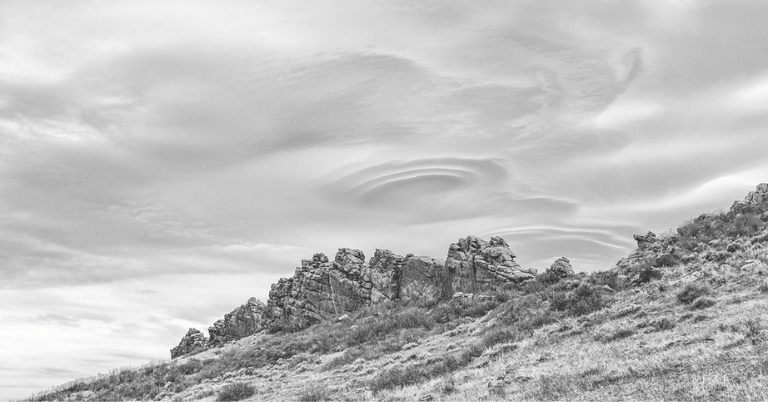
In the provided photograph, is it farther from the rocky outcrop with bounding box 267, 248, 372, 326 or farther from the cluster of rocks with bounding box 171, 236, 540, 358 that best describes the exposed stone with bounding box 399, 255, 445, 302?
the rocky outcrop with bounding box 267, 248, 372, 326

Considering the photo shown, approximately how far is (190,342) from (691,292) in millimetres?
58855

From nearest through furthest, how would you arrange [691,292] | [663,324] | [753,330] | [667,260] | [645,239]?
[753,330] → [663,324] → [691,292] → [667,260] → [645,239]

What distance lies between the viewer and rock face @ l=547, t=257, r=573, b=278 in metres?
40.5

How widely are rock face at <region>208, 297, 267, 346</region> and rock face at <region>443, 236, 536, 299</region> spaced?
24943mm

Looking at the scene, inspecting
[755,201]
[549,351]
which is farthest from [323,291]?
[755,201]

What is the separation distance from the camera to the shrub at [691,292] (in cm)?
1858

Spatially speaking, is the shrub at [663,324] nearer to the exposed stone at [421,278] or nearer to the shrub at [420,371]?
the shrub at [420,371]

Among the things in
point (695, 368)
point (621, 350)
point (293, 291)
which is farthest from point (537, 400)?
point (293, 291)

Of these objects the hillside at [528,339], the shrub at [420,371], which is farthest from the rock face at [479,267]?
the shrub at [420,371]

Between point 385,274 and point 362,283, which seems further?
point 362,283

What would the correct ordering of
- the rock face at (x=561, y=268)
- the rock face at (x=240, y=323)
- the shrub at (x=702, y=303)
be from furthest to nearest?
1. the rock face at (x=240, y=323)
2. the rock face at (x=561, y=268)
3. the shrub at (x=702, y=303)

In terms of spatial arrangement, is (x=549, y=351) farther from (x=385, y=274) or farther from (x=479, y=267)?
(x=385, y=274)

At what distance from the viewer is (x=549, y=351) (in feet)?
56.5

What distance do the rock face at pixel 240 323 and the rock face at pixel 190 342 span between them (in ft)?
4.33
